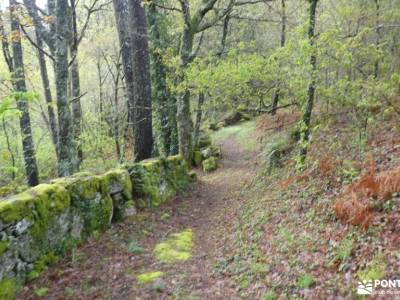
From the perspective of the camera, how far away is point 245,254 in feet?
20.8

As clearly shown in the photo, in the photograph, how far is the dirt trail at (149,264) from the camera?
5199 mm

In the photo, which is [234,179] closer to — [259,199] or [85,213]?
[259,199]

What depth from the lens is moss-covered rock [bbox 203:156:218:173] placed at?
16.8 meters

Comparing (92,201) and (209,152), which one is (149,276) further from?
(209,152)

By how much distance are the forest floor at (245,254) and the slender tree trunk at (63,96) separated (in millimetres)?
2380

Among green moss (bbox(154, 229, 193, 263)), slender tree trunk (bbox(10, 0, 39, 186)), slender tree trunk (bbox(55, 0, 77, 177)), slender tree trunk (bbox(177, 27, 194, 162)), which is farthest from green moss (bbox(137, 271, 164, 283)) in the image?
slender tree trunk (bbox(10, 0, 39, 186))

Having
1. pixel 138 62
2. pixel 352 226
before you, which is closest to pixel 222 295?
pixel 352 226

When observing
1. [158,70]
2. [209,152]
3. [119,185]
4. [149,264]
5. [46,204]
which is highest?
[158,70]

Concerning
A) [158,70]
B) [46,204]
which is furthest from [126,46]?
[46,204]

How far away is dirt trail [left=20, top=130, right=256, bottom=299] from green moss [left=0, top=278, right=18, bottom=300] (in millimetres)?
129

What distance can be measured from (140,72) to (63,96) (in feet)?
8.93

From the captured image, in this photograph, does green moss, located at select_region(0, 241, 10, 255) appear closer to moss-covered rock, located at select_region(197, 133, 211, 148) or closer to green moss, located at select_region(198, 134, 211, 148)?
moss-covered rock, located at select_region(197, 133, 211, 148)

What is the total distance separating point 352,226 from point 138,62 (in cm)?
778

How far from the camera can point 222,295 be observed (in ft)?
16.9
